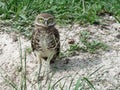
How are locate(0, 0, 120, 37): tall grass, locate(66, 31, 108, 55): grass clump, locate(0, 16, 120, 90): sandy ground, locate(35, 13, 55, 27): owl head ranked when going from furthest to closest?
1. locate(0, 0, 120, 37): tall grass
2. locate(66, 31, 108, 55): grass clump
3. locate(35, 13, 55, 27): owl head
4. locate(0, 16, 120, 90): sandy ground

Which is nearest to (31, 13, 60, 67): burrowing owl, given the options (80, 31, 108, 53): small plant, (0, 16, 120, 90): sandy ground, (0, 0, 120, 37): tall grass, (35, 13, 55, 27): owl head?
(35, 13, 55, 27): owl head

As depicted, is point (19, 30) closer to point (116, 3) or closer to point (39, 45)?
point (39, 45)

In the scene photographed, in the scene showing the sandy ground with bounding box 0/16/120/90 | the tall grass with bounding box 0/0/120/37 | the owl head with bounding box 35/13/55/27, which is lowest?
the sandy ground with bounding box 0/16/120/90

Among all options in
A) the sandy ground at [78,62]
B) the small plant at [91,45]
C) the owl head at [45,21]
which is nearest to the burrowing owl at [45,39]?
the owl head at [45,21]

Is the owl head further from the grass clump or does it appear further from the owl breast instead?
the grass clump

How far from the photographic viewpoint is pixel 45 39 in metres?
5.55

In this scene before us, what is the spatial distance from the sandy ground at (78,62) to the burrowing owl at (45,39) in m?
0.24

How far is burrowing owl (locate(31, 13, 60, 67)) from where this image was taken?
555 centimetres

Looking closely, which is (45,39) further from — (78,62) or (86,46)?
(86,46)

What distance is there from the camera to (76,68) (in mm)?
5754

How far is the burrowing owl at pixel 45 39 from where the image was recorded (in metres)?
5.55

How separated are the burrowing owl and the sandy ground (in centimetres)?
24

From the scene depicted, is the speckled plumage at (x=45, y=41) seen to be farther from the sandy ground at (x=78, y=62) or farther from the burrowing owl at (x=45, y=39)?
the sandy ground at (x=78, y=62)

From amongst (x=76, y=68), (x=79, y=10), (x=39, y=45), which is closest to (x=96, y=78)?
(x=76, y=68)
